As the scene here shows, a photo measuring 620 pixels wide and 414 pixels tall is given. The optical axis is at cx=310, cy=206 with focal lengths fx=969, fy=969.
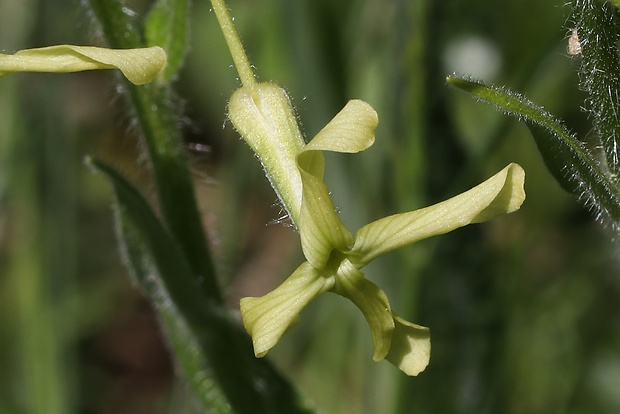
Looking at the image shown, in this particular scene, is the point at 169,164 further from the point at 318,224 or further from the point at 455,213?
the point at 455,213

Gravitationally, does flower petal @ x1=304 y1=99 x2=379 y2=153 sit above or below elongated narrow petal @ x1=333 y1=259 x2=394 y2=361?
above

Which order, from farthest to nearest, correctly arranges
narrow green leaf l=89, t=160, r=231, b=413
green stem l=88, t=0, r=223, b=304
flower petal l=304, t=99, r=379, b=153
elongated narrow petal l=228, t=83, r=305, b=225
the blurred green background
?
the blurred green background
green stem l=88, t=0, r=223, b=304
narrow green leaf l=89, t=160, r=231, b=413
elongated narrow petal l=228, t=83, r=305, b=225
flower petal l=304, t=99, r=379, b=153

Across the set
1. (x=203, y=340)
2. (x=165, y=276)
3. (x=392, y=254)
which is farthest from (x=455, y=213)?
(x=392, y=254)

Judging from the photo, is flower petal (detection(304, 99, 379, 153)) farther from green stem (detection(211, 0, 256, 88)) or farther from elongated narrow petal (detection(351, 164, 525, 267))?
green stem (detection(211, 0, 256, 88))

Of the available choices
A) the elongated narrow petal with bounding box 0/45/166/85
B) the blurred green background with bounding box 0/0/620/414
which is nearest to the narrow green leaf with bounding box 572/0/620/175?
the elongated narrow petal with bounding box 0/45/166/85

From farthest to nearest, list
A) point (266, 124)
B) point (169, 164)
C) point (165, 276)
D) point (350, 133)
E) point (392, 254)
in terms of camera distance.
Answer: point (392, 254), point (169, 164), point (165, 276), point (266, 124), point (350, 133)
